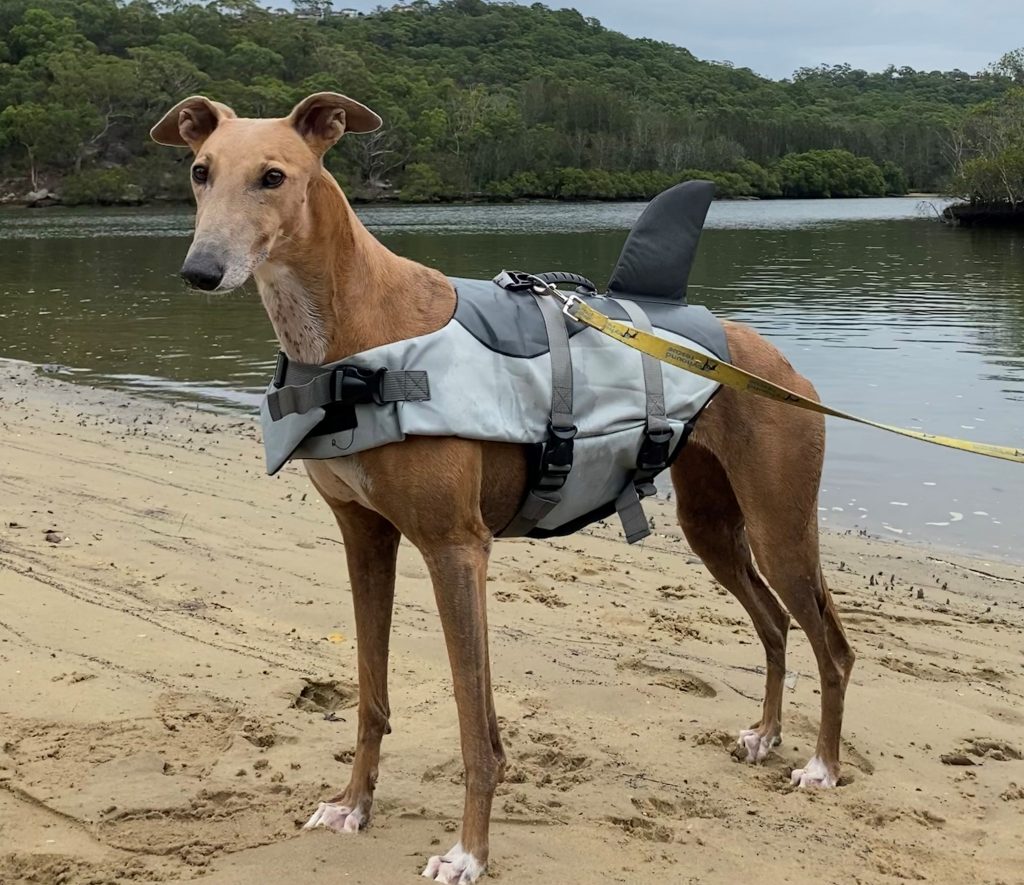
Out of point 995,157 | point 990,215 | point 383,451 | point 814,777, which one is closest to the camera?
point 383,451

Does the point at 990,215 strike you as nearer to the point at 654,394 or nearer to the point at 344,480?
the point at 654,394

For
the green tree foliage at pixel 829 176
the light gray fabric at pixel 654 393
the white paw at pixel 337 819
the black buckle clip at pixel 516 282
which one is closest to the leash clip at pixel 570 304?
the black buckle clip at pixel 516 282

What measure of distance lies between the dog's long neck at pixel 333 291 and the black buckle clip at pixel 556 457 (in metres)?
0.56

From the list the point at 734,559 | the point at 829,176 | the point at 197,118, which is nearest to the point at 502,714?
the point at 734,559

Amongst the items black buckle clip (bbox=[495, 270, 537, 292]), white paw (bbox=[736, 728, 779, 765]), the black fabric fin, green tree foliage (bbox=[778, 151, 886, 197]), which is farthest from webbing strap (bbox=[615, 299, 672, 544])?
green tree foliage (bbox=[778, 151, 886, 197])

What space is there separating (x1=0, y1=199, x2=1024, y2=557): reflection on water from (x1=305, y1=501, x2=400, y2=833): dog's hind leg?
18.8 ft

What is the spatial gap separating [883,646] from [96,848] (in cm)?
421

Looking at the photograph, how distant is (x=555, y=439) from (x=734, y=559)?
4.89 ft

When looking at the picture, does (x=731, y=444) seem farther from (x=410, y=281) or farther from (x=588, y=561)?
(x=588, y=561)

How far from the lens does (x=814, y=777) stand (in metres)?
4.39

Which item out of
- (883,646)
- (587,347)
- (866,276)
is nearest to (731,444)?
(587,347)

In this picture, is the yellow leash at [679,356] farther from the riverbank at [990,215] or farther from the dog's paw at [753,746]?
the riverbank at [990,215]

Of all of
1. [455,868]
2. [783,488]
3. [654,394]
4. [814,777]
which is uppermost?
[654,394]

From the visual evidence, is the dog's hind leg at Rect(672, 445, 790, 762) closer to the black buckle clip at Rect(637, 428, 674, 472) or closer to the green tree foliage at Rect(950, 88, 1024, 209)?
the black buckle clip at Rect(637, 428, 674, 472)
